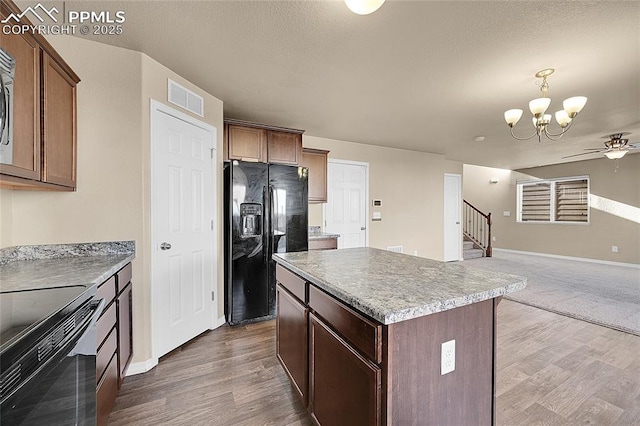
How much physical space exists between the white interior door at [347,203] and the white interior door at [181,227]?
2226mm

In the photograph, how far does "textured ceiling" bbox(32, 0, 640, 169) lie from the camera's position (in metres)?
1.70

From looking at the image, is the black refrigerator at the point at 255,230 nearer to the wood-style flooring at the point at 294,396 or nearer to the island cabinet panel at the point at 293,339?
the wood-style flooring at the point at 294,396

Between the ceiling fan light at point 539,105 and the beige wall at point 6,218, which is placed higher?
the ceiling fan light at point 539,105

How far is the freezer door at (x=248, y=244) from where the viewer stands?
297cm

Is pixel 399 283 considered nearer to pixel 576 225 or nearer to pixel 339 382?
pixel 339 382

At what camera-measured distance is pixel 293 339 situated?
5.71ft

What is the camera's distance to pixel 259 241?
309 cm

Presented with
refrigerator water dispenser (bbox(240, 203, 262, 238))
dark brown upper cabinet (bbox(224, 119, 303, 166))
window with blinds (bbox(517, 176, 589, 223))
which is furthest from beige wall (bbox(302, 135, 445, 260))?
window with blinds (bbox(517, 176, 589, 223))

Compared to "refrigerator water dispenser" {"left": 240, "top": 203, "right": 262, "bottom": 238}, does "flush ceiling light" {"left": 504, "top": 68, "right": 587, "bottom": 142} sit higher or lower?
higher

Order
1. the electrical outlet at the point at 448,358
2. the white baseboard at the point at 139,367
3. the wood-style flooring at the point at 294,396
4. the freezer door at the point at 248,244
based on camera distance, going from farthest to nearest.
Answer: the freezer door at the point at 248,244, the white baseboard at the point at 139,367, the wood-style flooring at the point at 294,396, the electrical outlet at the point at 448,358

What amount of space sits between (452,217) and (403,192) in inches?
72.1

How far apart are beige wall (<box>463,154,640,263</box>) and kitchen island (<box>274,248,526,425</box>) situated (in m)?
7.40

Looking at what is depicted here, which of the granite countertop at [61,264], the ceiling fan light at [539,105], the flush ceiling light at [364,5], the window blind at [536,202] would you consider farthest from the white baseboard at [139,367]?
the window blind at [536,202]

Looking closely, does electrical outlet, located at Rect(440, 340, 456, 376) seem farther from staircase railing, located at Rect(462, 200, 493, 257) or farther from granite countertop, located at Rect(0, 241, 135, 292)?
staircase railing, located at Rect(462, 200, 493, 257)
